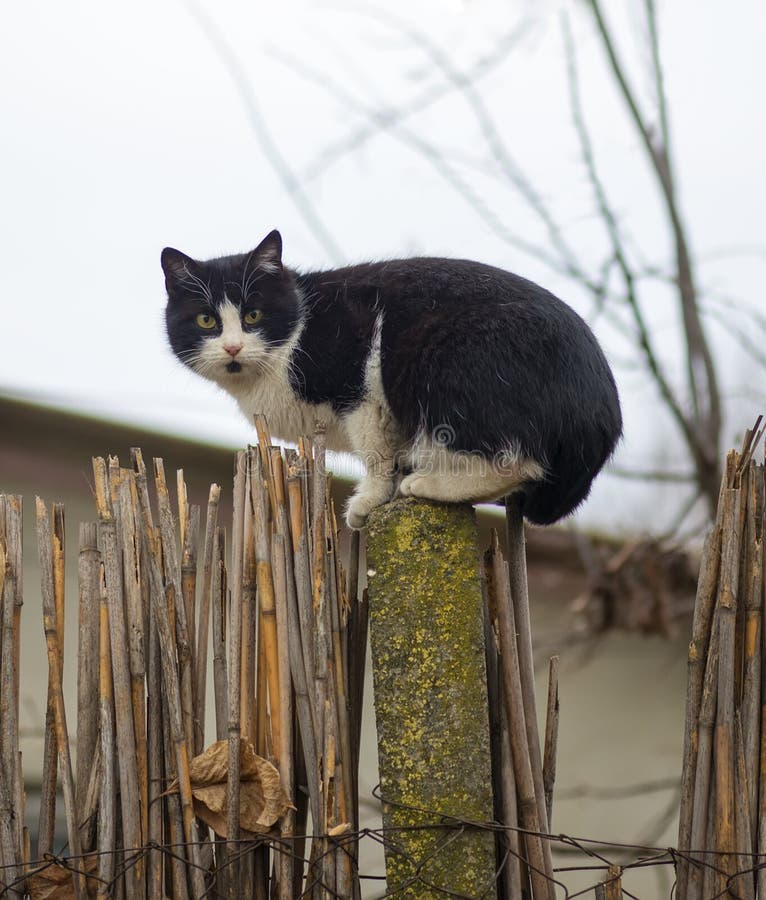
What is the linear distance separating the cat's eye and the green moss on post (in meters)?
0.94

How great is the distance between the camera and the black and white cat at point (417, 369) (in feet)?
7.06

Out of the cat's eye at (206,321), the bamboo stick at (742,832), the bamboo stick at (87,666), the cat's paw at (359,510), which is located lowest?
the bamboo stick at (742,832)

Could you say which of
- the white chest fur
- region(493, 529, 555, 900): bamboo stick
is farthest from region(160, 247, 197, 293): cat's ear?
region(493, 529, 555, 900): bamboo stick

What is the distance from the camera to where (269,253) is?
262cm

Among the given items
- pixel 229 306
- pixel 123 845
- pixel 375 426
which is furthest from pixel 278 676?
pixel 229 306

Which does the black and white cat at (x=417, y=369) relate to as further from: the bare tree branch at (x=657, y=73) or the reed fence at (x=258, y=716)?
the bare tree branch at (x=657, y=73)

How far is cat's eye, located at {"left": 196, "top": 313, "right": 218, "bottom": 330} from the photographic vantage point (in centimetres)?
259

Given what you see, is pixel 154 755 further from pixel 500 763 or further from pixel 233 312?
pixel 233 312

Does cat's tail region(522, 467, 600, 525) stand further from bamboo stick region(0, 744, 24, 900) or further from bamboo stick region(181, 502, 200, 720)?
bamboo stick region(0, 744, 24, 900)

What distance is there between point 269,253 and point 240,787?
1.38 meters

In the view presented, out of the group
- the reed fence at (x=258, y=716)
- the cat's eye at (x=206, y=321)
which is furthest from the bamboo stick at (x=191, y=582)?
the cat's eye at (x=206, y=321)

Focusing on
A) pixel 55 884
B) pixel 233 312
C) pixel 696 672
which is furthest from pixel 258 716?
pixel 233 312

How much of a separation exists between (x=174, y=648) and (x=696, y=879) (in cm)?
101

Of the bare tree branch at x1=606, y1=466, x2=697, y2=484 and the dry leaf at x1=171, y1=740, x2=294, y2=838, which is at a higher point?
the bare tree branch at x1=606, y1=466, x2=697, y2=484
